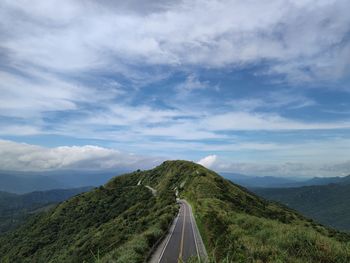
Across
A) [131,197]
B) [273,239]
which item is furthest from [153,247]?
[131,197]

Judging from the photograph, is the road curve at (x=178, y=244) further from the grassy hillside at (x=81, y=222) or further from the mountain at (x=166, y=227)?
the grassy hillside at (x=81, y=222)

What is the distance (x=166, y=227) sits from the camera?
4969cm

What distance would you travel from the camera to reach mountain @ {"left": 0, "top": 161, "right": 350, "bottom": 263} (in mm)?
15852

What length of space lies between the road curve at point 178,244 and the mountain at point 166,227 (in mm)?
1485

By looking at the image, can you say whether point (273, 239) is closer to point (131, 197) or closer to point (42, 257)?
point (42, 257)

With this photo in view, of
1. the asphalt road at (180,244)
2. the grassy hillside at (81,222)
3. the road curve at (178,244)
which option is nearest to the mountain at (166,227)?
the grassy hillside at (81,222)

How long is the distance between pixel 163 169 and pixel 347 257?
166m

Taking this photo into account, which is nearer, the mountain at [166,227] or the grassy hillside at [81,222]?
the mountain at [166,227]

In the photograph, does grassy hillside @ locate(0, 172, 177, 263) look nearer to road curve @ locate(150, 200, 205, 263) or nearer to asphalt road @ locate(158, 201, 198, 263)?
road curve @ locate(150, 200, 205, 263)

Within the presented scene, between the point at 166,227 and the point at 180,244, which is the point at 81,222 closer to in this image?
Result: the point at 166,227

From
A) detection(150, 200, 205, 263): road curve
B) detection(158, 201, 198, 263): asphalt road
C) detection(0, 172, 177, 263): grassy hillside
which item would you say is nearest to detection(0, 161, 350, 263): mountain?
detection(0, 172, 177, 263): grassy hillside

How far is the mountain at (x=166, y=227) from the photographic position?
1585cm

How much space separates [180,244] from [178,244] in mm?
255

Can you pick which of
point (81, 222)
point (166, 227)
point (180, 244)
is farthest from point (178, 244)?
point (81, 222)
